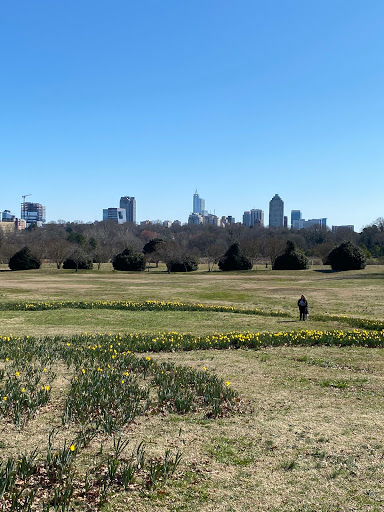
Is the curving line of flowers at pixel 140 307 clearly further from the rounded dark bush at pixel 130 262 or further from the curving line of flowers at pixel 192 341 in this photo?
the rounded dark bush at pixel 130 262

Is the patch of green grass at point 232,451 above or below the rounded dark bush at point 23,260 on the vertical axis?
below

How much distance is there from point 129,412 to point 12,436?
5.98 ft

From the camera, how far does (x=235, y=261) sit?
61.2 meters

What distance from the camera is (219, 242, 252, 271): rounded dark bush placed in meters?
61.3

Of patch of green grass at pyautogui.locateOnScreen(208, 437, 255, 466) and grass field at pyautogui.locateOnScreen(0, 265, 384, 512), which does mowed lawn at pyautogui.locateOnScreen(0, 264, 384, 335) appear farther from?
patch of green grass at pyautogui.locateOnScreen(208, 437, 255, 466)

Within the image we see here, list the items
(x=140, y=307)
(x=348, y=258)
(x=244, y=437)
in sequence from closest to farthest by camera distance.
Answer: (x=244, y=437) → (x=140, y=307) → (x=348, y=258)

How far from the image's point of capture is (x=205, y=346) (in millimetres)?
15000

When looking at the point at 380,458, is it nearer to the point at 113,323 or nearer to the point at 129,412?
the point at 129,412

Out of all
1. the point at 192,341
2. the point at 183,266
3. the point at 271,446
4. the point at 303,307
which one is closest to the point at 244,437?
the point at 271,446

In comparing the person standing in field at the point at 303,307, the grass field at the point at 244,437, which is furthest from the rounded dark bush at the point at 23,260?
the grass field at the point at 244,437

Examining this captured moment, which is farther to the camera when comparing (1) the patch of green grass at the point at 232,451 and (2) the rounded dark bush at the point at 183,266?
(2) the rounded dark bush at the point at 183,266

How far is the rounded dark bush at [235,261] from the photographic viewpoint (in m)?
61.3

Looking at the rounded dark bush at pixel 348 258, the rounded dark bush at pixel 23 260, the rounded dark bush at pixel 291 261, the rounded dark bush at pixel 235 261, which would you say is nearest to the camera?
the rounded dark bush at pixel 348 258

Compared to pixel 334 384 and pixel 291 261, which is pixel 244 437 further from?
pixel 291 261
